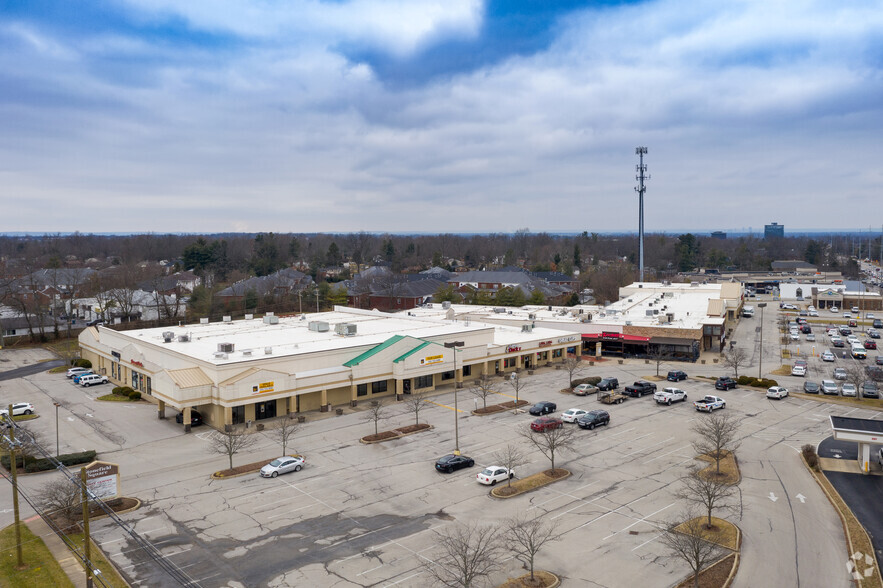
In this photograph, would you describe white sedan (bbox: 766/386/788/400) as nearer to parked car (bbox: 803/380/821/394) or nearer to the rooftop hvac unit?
parked car (bbox: 803/380/821/394)

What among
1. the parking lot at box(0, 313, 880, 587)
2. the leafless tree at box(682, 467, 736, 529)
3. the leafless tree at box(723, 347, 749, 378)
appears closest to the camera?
the parking lot at box(0, 313, 880, 587)

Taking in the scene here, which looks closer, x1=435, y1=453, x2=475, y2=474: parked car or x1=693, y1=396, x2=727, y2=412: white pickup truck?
x1=435, y1=453, x2=475, y2=474: parked car

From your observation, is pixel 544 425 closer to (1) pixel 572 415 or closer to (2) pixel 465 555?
(1) pixel 572 415

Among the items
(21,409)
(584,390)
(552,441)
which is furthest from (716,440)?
(21,409)

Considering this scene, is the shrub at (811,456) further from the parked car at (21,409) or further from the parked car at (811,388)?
Result: the parked car at (21,409)

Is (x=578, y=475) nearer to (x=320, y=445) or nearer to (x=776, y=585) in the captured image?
(x=776, y=585)

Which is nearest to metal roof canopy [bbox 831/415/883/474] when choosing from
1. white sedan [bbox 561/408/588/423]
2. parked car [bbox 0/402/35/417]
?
white sedan [bbox 561/408/588/423]
